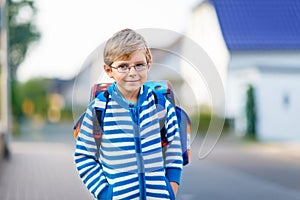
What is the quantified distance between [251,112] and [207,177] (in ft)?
33.6

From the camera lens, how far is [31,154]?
13.1 meters

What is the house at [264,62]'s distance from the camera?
59.4 feet

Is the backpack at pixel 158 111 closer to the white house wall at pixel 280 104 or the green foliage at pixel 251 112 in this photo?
the white house wall at pixel 280 104

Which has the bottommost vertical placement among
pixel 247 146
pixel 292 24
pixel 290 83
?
pixel 247 146

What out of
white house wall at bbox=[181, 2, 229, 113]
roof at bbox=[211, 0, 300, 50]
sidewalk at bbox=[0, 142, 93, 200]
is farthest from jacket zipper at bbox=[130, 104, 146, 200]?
roof at bbox=[211, 0, 300, 50]

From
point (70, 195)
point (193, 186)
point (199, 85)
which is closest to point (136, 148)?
point (199, 85)

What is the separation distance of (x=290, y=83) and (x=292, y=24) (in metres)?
2.11

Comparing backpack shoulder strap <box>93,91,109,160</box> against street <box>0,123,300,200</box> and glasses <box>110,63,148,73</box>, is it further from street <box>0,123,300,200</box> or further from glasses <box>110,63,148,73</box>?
street <box>0,123,300,200</box>

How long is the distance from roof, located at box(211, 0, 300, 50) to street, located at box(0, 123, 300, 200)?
591 centimetres

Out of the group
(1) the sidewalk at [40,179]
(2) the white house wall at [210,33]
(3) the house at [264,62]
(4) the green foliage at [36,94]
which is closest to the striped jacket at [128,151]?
(1) the sidewalk at [40,179]

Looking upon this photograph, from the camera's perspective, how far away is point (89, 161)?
1981 millimetres

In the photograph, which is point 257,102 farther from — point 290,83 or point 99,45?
point 99,45

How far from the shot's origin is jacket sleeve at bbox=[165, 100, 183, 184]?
2004 millimetres

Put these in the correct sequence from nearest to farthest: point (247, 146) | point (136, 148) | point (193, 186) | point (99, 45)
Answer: point (136, 148) → point (99, 45) → point (193, 186) → point (247, 146)
